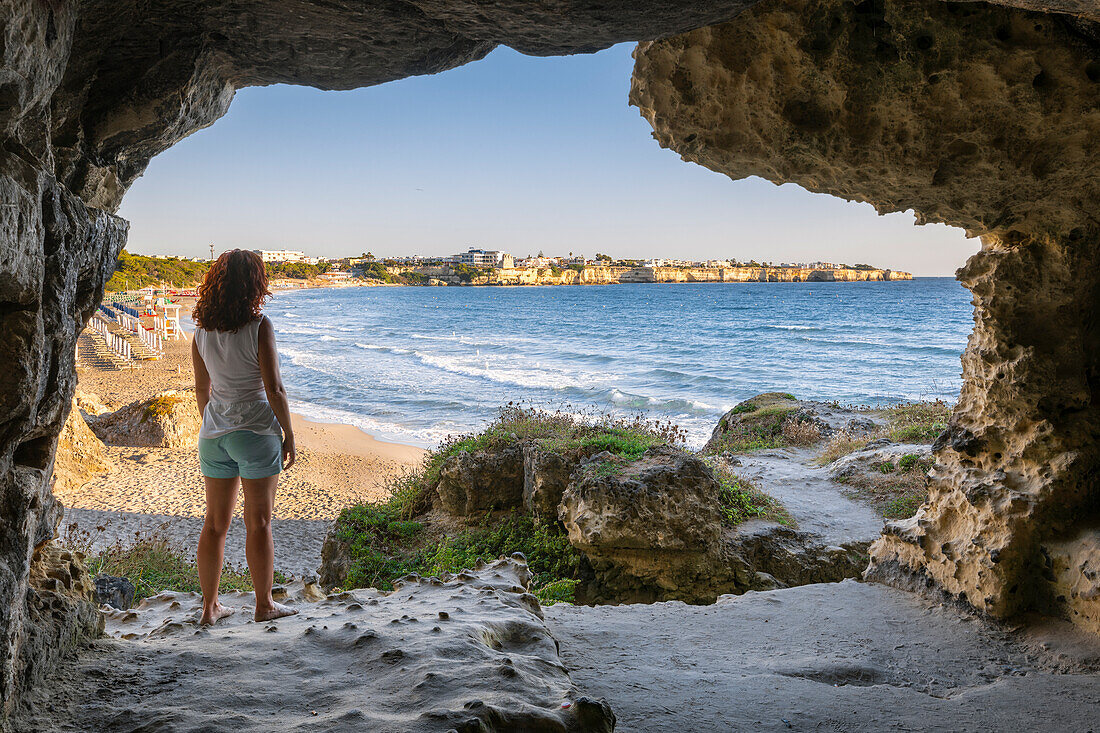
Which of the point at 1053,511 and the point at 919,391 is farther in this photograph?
the point at 919,391

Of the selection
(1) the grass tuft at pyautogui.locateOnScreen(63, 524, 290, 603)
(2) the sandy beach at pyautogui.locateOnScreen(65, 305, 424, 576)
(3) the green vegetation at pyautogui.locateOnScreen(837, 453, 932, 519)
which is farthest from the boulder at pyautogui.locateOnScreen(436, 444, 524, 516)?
(3) the green vegetation at pyautogui.locateOnScreen(837, 453, 932, 519)

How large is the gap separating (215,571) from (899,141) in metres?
4.91

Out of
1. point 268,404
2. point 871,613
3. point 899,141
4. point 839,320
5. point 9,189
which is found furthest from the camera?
point 839,320

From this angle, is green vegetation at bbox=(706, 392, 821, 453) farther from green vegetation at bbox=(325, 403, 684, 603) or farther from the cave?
the cave

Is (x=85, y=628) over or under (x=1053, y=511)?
under

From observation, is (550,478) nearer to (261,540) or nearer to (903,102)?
(261,540)

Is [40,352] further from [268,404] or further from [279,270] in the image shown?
[279,270]

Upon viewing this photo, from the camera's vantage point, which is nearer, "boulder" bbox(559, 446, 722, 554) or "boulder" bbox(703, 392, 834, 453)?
"boulder" bbox(559, 446, 722, 554)

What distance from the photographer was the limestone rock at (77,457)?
1148 centimetres

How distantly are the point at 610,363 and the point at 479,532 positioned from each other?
2636 cm

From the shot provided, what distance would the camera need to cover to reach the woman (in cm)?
353

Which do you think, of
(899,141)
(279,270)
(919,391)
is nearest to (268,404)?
(899,141)

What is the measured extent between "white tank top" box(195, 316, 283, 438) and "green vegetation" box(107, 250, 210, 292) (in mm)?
62911

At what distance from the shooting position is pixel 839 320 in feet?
192
